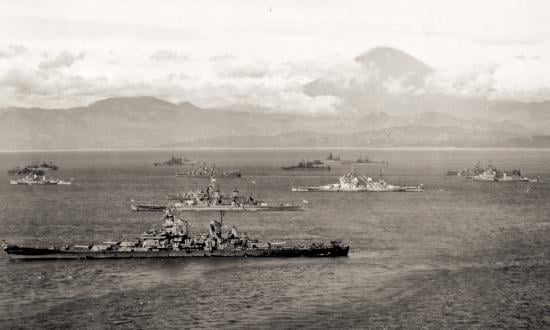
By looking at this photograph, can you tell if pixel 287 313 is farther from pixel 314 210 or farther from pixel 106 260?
pixel 314 210

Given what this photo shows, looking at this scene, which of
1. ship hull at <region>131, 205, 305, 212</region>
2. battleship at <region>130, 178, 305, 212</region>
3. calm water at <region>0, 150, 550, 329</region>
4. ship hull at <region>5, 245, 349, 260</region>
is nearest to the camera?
calm water at <region>0, 150, 550, 329</region>

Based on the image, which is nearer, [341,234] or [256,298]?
[256,298]

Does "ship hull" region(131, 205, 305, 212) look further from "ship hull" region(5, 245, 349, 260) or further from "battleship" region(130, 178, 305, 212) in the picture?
"ship hull" region(5, 245, 349, 260)

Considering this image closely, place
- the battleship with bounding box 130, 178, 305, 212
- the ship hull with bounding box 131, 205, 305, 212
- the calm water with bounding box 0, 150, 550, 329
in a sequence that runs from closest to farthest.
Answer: the calm water with bounding box 0, 150, 550, 329
the ship hull with bounding box 131, 205, 305, 212
the battleship with bounding box 130, 178, 305, 212

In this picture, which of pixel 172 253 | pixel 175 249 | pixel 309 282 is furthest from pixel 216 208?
pixel 309 282

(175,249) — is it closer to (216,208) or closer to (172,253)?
(172,253)

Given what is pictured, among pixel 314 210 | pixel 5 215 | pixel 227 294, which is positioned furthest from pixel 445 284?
pixel 5 215

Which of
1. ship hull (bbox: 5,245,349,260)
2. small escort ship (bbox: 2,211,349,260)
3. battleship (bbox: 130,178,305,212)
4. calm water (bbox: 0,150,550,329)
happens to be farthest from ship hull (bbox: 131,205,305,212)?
ship hull (bbox: 5,245,349,260)
